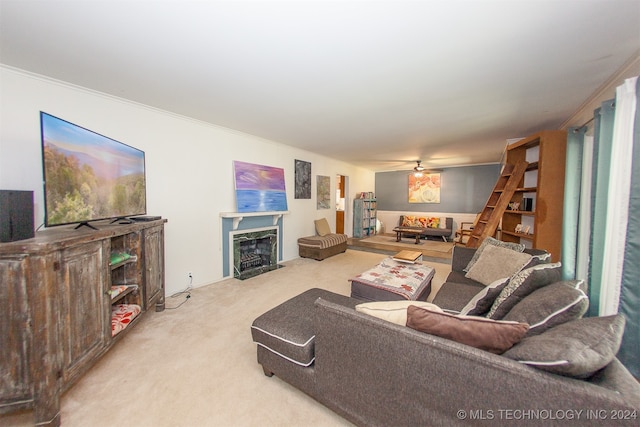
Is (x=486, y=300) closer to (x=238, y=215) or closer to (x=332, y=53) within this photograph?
(x=332, y=53)

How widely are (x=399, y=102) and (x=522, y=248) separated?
2.03 metres

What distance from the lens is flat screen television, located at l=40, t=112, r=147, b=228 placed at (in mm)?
1553

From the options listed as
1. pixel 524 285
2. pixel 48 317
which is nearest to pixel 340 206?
pixel 524 285

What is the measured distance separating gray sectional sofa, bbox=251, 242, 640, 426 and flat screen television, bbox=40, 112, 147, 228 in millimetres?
1705

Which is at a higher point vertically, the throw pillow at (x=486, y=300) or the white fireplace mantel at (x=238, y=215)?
the white fireplace mantel at (x=238, y=215)

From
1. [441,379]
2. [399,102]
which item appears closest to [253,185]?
[399,102]

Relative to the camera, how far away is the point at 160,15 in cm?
140

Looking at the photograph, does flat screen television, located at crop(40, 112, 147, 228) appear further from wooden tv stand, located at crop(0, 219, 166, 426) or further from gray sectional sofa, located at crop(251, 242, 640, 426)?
gray sectional sofa, located at crop(251, 242, 640, 426)

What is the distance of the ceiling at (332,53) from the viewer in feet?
4.50

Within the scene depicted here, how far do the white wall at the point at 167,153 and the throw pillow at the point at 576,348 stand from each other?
138 inches

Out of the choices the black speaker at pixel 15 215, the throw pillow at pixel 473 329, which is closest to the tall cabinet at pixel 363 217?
the throw pillow at pixel 473 329

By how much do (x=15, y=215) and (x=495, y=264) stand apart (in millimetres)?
3730

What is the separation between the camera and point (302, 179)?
5.40 metres

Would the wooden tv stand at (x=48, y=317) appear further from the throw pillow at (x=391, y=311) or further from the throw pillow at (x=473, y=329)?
the throw pillow at (x=473, y=329)
